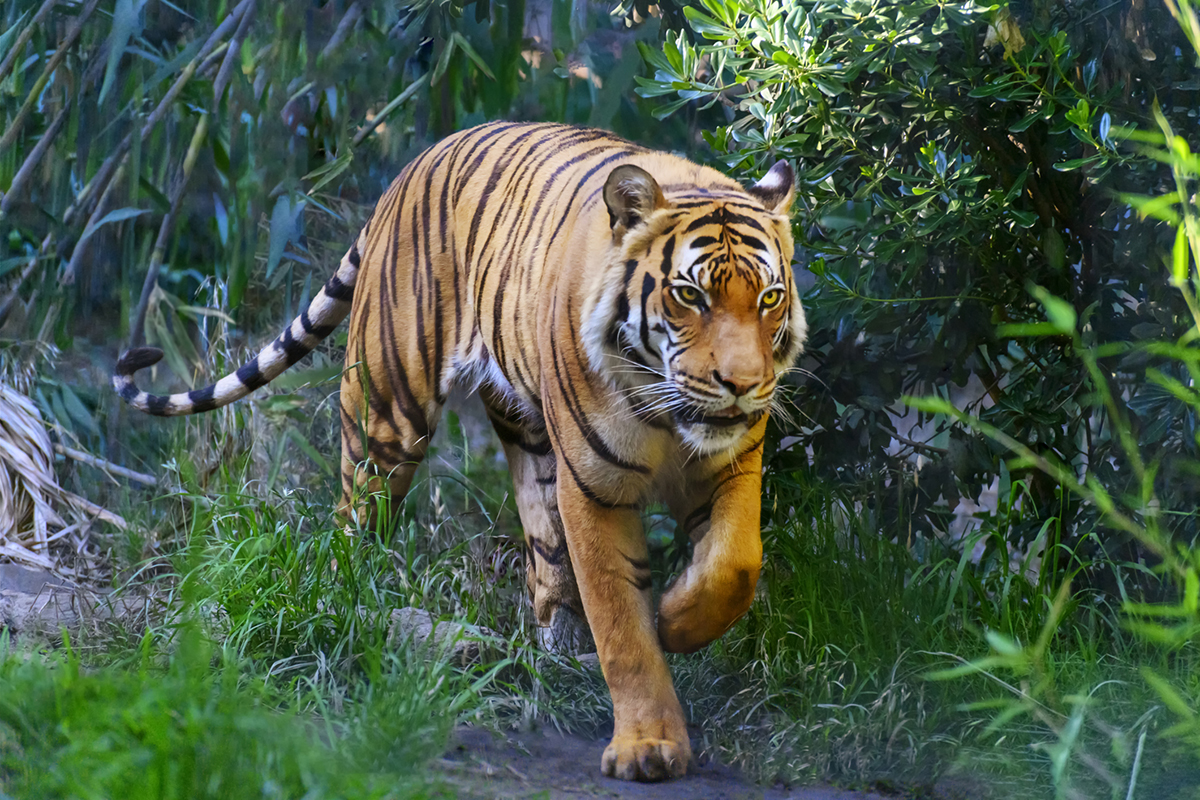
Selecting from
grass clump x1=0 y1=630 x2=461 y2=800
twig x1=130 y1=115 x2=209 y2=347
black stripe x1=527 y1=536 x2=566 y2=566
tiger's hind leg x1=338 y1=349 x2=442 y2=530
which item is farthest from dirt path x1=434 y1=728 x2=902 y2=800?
twig x1=130 y1=115 x2=209 y2=347

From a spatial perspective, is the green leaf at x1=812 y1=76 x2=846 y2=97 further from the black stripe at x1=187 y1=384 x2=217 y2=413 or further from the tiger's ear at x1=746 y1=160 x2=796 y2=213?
the black stripe at x1=187 y1=384 x2=217 y2=413

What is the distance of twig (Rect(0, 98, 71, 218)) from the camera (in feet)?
17.2

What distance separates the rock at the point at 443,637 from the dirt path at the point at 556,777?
0.84ft

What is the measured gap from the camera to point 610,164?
3.34 meters

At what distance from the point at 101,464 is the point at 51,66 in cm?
174

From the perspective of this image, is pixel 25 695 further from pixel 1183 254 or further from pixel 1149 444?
pixel 1149 444

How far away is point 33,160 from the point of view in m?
5.27

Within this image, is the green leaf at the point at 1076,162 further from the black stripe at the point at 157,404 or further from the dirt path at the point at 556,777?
the black stripe at the point at 157,404

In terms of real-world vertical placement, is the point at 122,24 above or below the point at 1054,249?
above

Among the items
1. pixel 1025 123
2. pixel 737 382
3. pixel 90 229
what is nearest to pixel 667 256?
pixel 737 382

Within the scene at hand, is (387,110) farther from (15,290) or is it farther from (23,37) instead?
(15,290)

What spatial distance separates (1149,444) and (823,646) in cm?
100

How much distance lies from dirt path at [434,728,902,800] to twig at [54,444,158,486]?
2752mm

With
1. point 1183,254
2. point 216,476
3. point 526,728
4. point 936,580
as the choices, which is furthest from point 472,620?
point 1183,254
